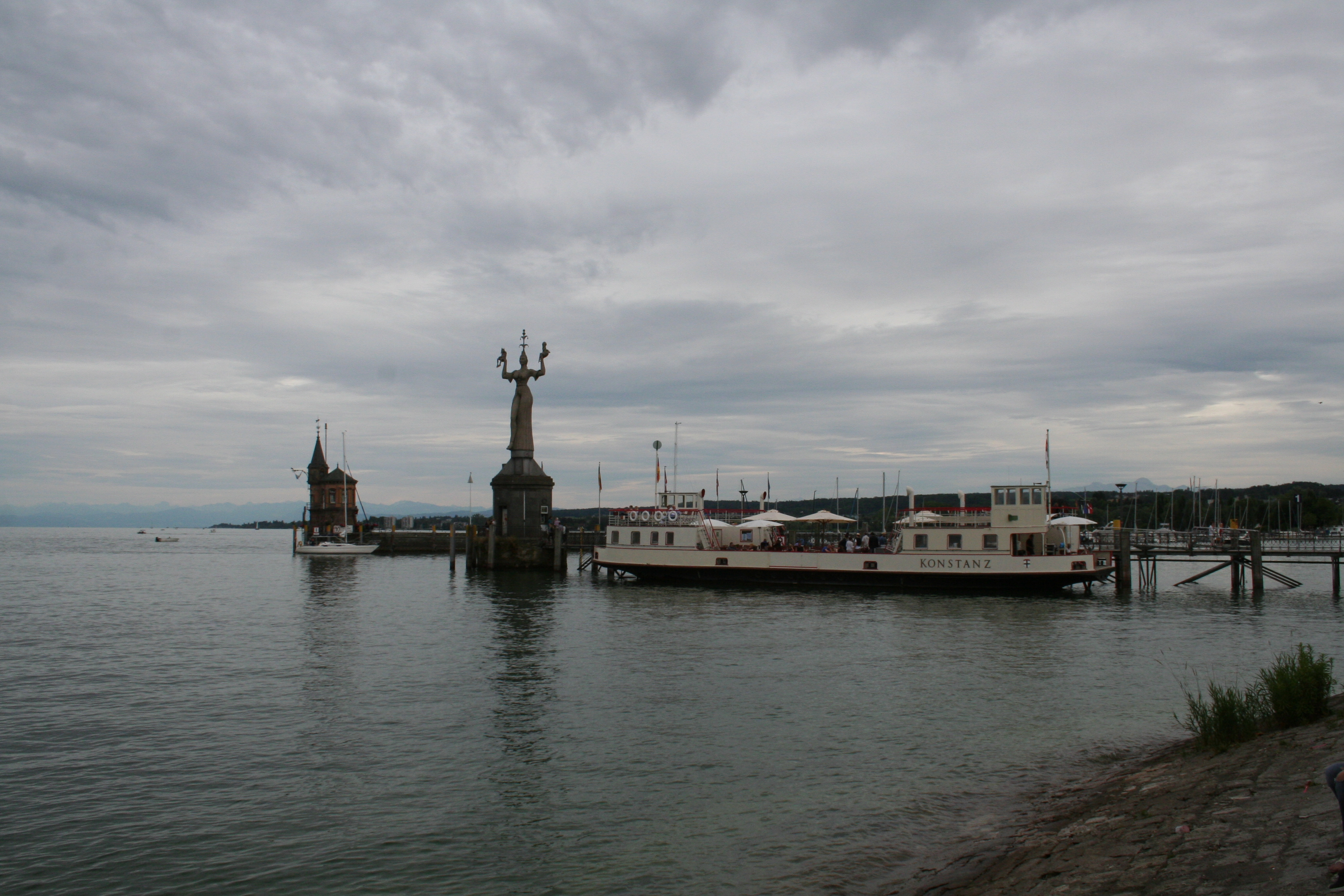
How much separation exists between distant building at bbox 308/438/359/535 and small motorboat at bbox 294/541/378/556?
17053 mm

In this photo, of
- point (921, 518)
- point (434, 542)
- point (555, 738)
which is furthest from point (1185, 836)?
point (434, 542)

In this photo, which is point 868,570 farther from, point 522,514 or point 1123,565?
point 522,514

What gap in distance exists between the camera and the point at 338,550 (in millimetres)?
89875

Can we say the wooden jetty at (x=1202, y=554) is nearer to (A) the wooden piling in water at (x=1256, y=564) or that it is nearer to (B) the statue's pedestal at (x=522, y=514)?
(A) the wooden piling in water at (x=1256, y=564)

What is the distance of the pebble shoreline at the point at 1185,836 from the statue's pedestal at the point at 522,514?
1997 inches

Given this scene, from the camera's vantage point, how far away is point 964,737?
1680cm

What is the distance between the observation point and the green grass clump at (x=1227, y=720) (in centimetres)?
1303

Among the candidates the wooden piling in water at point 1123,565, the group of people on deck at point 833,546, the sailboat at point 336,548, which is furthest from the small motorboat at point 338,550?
the wooden piling in water at point 1123,565

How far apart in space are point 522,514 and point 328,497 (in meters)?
58.1

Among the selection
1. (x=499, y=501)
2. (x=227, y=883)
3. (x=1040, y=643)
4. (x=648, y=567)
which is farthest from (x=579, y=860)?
(x=499, y=501)

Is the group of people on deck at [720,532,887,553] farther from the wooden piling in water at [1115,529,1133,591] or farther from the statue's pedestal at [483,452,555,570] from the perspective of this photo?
the statue's pedestal at [483,452,555,570]

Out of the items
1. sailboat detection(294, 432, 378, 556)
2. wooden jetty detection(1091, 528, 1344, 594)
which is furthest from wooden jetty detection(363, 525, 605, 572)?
wooden jetty detection(1091, 528, 1344, 594)

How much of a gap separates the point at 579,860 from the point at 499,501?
51.8 metres

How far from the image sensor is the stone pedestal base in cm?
6103
